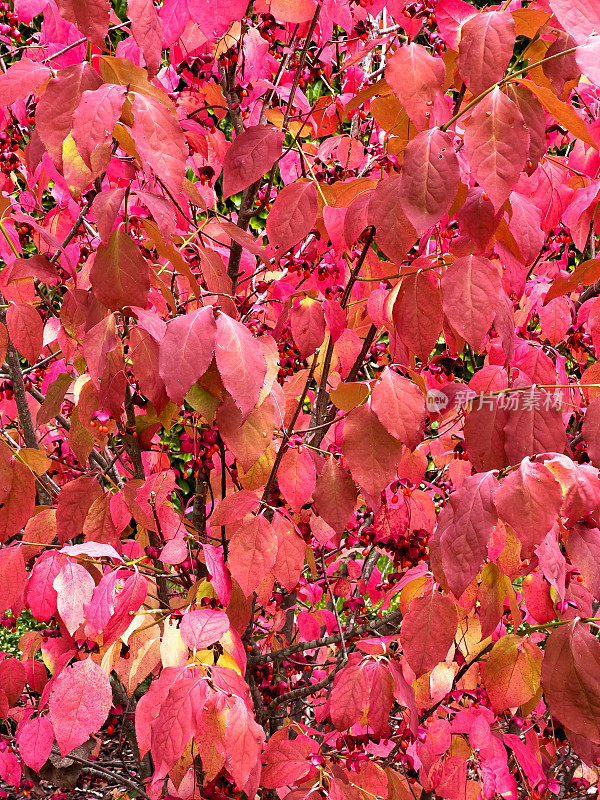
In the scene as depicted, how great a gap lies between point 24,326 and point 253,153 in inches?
24.1

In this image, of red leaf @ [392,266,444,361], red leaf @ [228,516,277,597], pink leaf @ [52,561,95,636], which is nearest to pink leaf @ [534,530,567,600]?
red leaf @ [392,266,444,361]

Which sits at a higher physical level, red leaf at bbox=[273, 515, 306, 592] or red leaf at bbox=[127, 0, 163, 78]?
red leaf at bbox=[127, 0, 163, 78]

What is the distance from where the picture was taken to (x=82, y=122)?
0.93m

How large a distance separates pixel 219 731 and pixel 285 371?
103 cm

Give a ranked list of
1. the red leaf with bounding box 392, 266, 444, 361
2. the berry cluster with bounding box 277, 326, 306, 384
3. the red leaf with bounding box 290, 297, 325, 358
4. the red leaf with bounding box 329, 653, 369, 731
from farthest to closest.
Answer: the berry cluster with bounding box 277, 326, 306, 384, the red leaf with bounding box 290, 297, 325, 358, the red leaf with bounding box 329, 653, 369, 731, the red leaf with bounding box 392, 266, 444, 361

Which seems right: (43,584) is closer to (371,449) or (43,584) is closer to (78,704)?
(78,704)

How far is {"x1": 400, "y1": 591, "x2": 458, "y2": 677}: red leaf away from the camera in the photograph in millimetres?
1297

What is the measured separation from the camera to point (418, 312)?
126cm

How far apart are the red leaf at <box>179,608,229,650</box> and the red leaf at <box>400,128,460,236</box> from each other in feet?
2.23

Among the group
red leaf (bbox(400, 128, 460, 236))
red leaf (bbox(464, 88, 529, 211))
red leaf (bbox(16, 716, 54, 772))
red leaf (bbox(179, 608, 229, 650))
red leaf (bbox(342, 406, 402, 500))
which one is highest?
red leaf (bbox(464, 88, 529, 211))

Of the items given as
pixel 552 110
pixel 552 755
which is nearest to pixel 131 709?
pixel 552 755

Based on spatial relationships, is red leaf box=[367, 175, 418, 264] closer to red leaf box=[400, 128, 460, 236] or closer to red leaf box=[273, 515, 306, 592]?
red leaf box=[400, 128, 460, 236]

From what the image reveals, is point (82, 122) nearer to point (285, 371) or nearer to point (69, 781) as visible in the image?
point (285, 371)

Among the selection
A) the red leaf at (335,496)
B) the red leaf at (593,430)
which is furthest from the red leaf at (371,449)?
the red leaf at (593,430)
